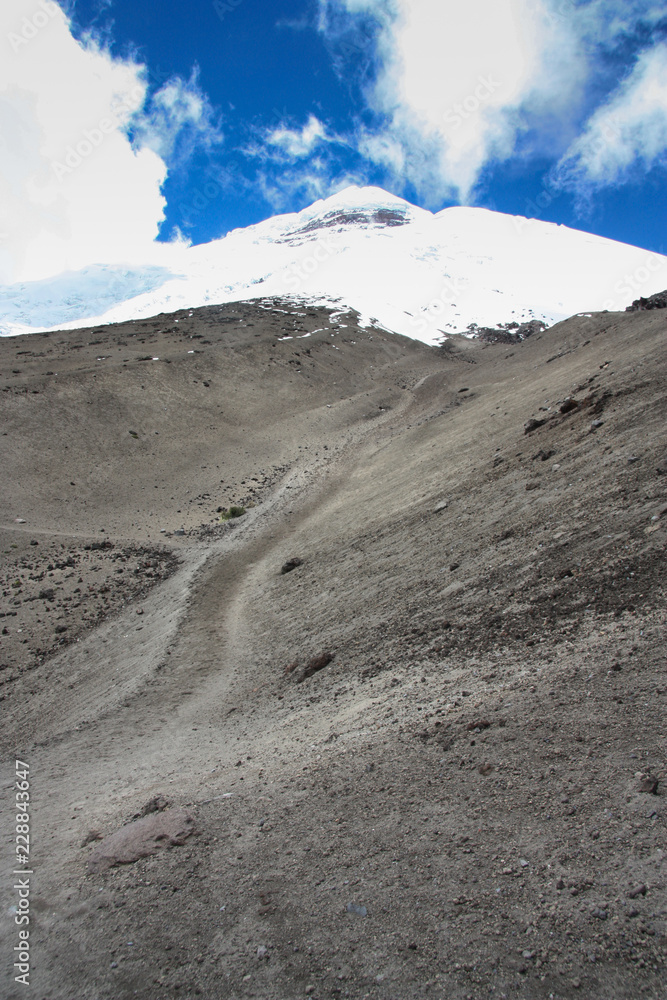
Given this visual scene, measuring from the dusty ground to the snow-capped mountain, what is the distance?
4469 cm

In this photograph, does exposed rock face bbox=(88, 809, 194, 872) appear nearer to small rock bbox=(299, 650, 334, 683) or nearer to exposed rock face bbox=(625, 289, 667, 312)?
small rock bbox=(299, 650, 334, 683)

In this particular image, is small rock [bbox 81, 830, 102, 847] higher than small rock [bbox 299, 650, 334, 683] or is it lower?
higher

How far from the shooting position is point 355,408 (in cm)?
3362

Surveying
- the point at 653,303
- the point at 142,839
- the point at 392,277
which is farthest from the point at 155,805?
the point at 392,277

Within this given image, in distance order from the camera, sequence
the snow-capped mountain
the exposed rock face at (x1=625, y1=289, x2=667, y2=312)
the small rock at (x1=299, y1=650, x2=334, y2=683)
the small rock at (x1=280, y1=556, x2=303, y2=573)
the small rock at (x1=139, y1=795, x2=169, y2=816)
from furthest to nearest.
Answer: the snow-capped mountain → the exposed rock face at (x1=625, y1=289, x2=667, y2=312) → the small rock at (x1=280, y1=556, x2=303, y2=573) → the small rock at (x1=299, y1=650, x2=334, y2=683) → the small rock at (x1=139, y1=795, x2=169, y2=816)

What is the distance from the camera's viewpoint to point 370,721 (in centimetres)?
673

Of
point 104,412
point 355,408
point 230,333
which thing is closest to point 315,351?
point 230,333

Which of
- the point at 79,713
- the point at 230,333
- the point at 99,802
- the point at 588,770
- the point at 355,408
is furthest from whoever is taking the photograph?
the point at 230,333

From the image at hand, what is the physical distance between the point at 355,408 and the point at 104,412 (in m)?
14.7

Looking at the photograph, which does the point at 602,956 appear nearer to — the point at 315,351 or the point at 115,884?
the point at 115,884

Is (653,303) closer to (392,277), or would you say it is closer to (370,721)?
(370,721)

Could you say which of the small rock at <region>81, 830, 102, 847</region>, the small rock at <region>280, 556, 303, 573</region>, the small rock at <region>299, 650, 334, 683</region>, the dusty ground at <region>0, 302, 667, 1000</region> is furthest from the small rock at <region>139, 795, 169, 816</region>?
the small rock at <region>280, 556, 303, 573</region>

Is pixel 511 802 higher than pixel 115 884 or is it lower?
lower

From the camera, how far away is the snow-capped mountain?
66.9 m
